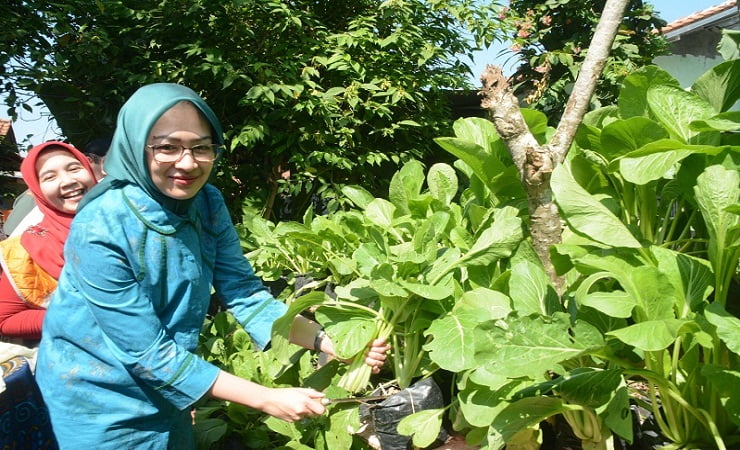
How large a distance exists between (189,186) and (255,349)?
1295 millimetres

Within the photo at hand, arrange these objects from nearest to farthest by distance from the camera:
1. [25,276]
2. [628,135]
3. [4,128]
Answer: [628,135] < [25,276] < [4,128]

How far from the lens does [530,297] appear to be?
4.71ft

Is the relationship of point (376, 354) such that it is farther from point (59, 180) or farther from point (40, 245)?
point (59, 180)

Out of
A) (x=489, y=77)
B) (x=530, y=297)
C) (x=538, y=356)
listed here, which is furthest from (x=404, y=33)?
(x=538, y=356)

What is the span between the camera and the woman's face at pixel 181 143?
Result: 4.69ft

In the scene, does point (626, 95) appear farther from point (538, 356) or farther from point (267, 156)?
point (267, 156)

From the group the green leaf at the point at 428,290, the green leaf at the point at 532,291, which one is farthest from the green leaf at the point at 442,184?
the green leaf at the point at 532,291

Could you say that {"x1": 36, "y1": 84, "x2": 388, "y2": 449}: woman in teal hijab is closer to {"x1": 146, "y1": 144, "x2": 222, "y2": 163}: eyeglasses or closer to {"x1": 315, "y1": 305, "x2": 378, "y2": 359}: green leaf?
{"x1": 146, "y1": 144, "x2": 222, "y2": 163}: eyeglasses

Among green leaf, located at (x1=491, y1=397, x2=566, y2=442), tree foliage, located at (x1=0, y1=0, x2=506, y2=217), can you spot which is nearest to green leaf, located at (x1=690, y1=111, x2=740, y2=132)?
green leaf, located at (x1=491, y1=397, x2=566, y2=442)

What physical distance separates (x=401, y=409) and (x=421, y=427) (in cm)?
10

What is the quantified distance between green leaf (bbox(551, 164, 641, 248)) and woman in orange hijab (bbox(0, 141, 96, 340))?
1.81 m

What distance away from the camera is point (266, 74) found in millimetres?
4301

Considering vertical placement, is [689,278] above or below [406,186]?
below

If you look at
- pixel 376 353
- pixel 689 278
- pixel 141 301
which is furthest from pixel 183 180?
pixel 689 278
